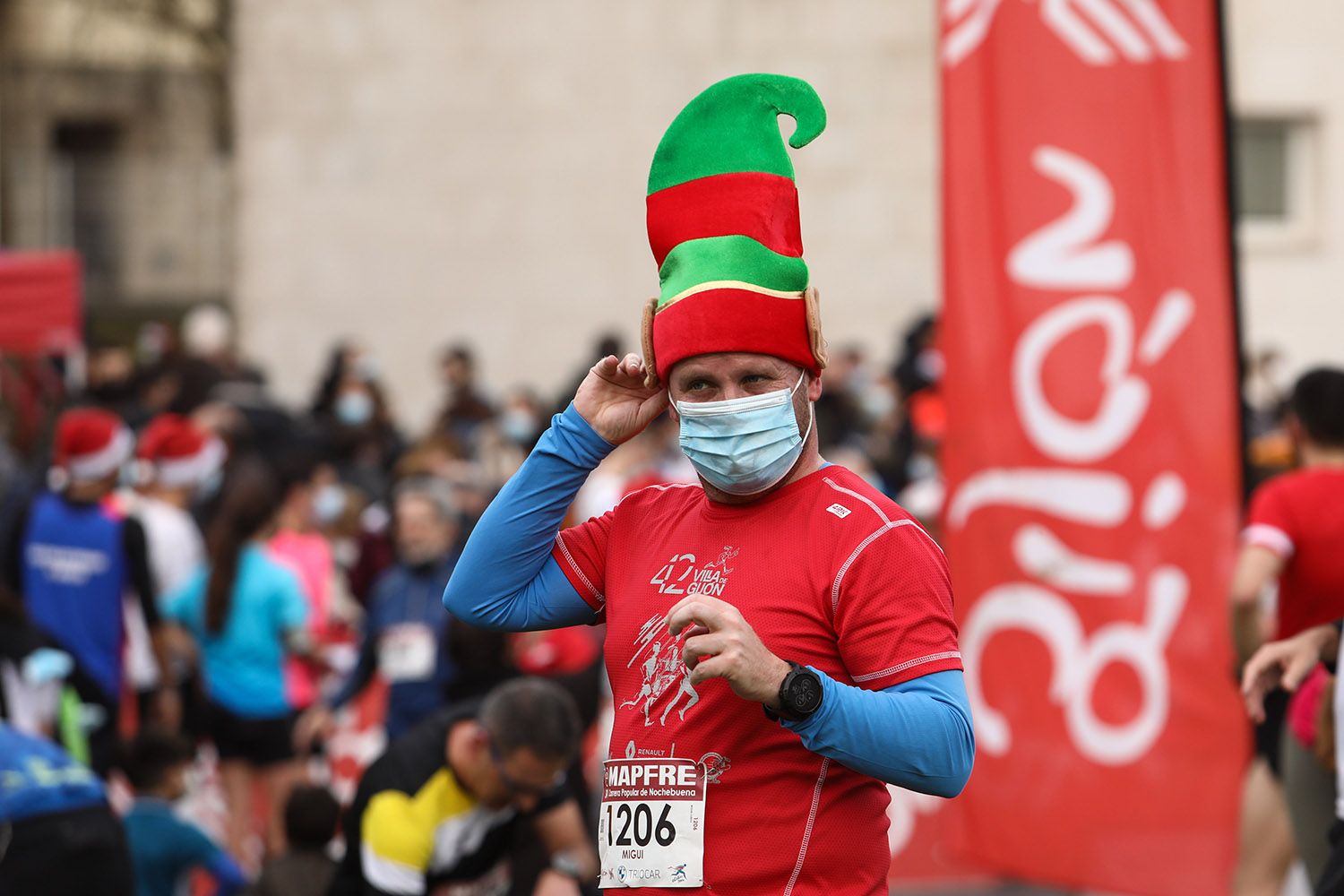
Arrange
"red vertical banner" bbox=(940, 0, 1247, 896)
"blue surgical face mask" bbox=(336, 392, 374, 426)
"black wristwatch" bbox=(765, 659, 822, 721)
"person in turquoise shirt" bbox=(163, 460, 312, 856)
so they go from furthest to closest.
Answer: "blue surgical face mask" bbox=(336, 392, 374, 426) → "person in turquoise shirt" bbox=(163, 460, 312, 856) → "red vertical banner" bbox=(940, 0, 1247, 896) → "black wristwatch" bbox=(765, 659, 822, 721)

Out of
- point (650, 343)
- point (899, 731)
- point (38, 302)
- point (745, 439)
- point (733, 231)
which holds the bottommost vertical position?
point (899, 731)

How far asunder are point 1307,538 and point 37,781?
3677 millimetres

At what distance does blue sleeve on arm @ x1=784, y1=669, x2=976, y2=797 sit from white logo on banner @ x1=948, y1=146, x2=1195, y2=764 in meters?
3.67

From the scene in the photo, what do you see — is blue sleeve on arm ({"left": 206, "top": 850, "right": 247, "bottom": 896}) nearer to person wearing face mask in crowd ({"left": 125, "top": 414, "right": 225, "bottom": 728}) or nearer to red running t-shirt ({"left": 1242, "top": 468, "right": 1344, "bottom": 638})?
person wearing face mask in crowd ({"left": 125, "top": 414, "right": 225, "bottom": 728})

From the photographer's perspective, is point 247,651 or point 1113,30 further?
point 247,651

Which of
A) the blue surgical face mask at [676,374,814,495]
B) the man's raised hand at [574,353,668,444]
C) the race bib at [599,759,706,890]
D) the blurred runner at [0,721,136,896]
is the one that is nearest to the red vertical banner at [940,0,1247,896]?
the blurred runner at [0,721,136,896]

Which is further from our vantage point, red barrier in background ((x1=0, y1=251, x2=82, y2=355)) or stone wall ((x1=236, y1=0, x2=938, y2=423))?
stone wall ((x1=236, y1=0, x2=938, y2=423))

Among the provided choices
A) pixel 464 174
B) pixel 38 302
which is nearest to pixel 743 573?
pixel 38 302

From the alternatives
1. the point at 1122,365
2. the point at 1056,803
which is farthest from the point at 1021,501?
the point at 1056,803

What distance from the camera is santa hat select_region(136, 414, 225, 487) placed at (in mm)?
9586

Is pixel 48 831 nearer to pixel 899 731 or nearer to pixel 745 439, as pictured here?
pixel 745 439

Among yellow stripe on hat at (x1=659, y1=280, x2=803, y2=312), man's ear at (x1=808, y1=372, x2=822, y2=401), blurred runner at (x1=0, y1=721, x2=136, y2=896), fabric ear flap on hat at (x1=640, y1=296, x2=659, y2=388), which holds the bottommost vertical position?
blurred runner at (x1=0, y1=721, x2=136, y2=896)

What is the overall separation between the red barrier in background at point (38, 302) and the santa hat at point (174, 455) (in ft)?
12.7

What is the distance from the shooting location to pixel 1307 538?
5719mm
